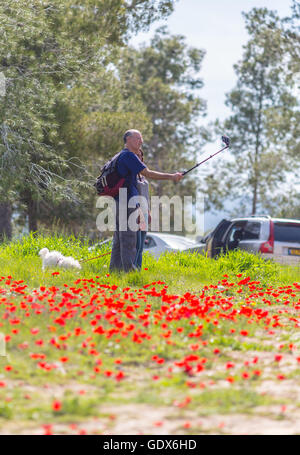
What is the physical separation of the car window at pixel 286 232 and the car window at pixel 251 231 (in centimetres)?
37

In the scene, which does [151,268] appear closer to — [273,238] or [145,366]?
[273,238]

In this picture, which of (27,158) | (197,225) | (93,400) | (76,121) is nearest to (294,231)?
(27,158)

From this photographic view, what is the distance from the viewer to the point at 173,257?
11578 mm

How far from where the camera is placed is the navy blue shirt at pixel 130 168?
351 inches

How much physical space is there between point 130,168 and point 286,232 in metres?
5.09

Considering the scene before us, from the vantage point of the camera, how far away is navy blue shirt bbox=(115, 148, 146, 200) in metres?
8.92

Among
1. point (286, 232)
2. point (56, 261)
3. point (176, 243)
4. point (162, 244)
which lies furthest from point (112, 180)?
point (176, 243)

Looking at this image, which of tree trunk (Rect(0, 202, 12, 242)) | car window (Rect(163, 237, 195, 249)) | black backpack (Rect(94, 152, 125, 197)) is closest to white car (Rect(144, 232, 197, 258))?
car window (Rect(163, 237, 195, 249))

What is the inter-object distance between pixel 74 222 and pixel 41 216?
4.18 ft

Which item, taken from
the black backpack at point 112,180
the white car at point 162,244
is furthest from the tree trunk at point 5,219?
the black backpack at point 112,180

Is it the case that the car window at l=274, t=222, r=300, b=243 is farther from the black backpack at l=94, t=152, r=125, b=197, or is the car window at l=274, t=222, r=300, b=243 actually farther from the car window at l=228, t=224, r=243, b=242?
the black backpack at l=94, t=152, r=125, b=197

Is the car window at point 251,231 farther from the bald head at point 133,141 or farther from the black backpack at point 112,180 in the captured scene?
the black backpack at point 112,180

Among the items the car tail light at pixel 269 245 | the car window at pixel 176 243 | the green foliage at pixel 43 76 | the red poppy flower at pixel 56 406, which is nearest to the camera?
the red poppy flower at pixel 56 406
